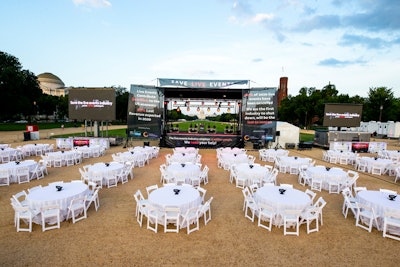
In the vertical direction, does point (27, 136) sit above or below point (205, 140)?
below

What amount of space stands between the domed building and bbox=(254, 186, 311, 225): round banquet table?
363 ft

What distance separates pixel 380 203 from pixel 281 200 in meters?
2.47

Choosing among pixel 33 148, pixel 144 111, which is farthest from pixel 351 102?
pixel 33 148

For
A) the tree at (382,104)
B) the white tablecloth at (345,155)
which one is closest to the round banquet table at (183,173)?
the white tablecloth at (345,155)

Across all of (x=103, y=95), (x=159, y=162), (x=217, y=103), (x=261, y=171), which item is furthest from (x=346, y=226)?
(x=103, y=95)

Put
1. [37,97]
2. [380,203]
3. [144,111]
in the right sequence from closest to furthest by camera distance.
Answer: [380,203] → [144,111] → [37,97]

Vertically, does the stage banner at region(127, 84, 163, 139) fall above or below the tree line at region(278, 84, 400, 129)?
below

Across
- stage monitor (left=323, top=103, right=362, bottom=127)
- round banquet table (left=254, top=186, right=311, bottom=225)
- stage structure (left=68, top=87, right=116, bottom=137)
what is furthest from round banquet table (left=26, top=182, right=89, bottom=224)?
stage monitor (left=323, top=103, right=362, bottom=127)

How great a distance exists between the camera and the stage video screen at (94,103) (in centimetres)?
1725

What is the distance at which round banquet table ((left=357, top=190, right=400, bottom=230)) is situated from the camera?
5.36 m

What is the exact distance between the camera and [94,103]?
56.7 ft

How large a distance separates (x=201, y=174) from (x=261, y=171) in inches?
95.0

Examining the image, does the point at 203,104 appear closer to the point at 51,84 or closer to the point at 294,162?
the point at 294,162

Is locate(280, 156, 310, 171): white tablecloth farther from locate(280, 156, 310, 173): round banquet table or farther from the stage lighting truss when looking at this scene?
the stage lighting truss
